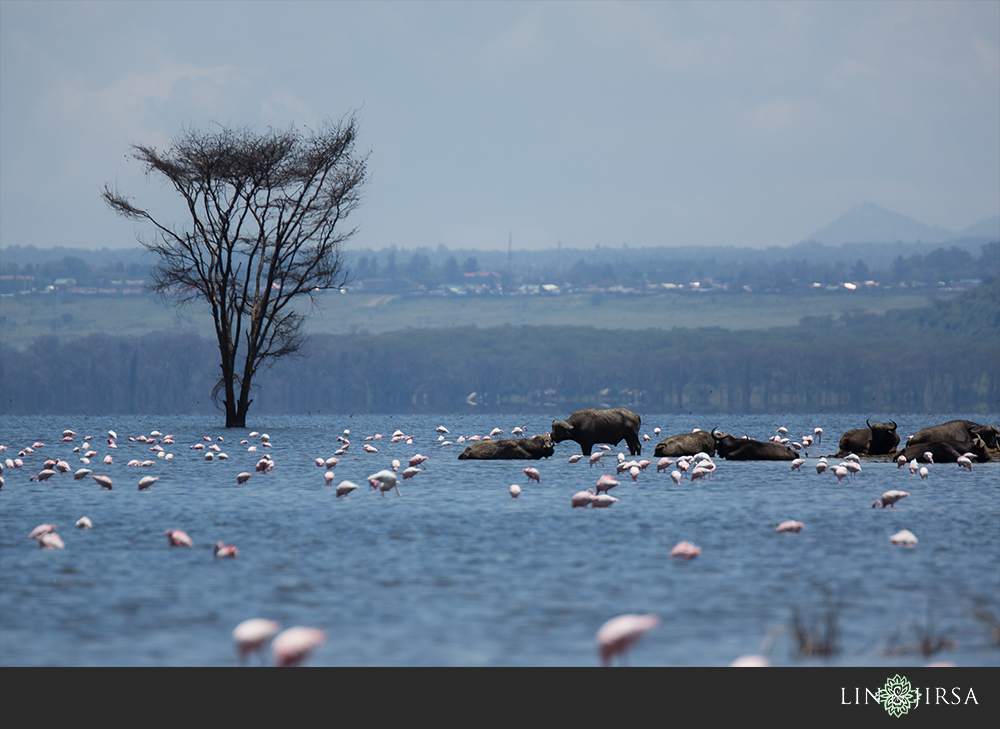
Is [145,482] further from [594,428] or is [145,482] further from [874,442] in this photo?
[874,442]

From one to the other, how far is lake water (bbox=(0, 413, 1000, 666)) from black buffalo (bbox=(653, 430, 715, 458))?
1067cm

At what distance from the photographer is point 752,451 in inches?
1357

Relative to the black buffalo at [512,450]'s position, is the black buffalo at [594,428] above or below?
above

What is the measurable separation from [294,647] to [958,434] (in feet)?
97.0

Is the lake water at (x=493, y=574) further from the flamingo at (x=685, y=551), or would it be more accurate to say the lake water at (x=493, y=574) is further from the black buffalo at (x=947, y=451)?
the black buffalo at (x=947, y=451)

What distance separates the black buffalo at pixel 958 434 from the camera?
32.7 m

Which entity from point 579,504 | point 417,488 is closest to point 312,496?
point 417,488

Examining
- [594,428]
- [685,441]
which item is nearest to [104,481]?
[594,428]

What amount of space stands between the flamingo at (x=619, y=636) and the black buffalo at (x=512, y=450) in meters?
26.0

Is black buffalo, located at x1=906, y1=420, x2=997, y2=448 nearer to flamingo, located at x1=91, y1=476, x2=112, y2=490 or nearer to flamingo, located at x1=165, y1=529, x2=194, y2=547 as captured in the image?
flamingo, located at x1=91, y1=476, x2=112, y2=490

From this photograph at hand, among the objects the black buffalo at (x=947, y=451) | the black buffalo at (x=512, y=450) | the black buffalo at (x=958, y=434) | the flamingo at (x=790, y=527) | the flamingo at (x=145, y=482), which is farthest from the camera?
the black buffalo at (x=512, y=450)

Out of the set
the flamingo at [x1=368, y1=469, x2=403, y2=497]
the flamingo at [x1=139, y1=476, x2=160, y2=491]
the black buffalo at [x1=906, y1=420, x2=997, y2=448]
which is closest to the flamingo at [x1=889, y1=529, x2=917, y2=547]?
the flamingo at [x1=368, y1=469, x2=403, y2=497]

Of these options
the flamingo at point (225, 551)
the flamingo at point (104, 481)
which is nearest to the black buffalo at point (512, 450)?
the flamingo at point (104, 481)
